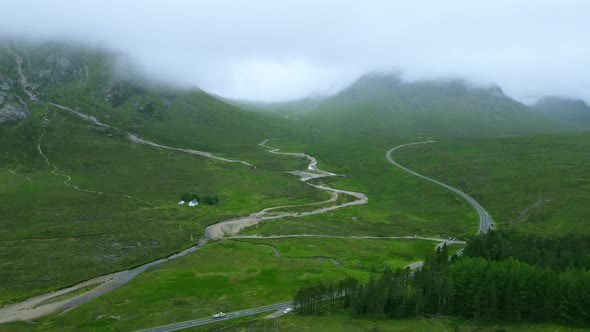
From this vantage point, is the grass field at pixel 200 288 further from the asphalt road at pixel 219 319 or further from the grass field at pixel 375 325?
the grass field at pixel 375 325

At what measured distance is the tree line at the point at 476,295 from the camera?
287 ft

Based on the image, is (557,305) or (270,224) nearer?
(557,305)

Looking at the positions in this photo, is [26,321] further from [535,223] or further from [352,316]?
[535,223]

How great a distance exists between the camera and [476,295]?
292 ft

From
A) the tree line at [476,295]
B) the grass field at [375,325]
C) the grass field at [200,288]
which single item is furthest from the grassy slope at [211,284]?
the tree line at [476,295]

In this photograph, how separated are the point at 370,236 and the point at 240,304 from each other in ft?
266

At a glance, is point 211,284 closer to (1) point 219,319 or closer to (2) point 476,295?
(1) point 219,319

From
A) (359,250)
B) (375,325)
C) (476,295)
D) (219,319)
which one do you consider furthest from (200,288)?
(476,295)

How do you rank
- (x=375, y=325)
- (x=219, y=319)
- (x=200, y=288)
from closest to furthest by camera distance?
(x=375, y=325)
(x=219, y=319)
(x=200, y=288)

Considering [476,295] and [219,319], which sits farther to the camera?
[219,319]

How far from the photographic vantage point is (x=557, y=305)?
8831cm

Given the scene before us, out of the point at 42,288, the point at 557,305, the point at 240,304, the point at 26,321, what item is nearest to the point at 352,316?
the point at 240,304

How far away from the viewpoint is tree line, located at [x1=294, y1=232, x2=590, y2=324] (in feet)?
287

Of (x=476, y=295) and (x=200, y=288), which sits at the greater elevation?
(x=476, y=295)
